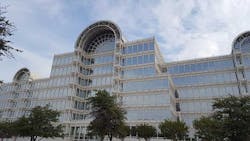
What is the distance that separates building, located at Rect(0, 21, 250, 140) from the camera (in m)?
49.2

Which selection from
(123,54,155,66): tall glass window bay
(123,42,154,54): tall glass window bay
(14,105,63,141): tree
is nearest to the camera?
(14,105,63,141): tree

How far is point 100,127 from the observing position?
30.2 metres

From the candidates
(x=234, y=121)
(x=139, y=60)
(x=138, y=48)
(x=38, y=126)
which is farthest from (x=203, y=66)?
(x=38, y=126)

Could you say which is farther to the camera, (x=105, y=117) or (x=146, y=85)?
(x=146, y=85)

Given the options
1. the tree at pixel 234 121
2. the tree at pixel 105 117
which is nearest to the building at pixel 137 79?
the tree at pixel 105 117

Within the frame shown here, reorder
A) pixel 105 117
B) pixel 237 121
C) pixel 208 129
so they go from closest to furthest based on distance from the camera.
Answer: pixel 237 121
pixel 208 129
pixel 105 117

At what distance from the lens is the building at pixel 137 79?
49250 millimetres

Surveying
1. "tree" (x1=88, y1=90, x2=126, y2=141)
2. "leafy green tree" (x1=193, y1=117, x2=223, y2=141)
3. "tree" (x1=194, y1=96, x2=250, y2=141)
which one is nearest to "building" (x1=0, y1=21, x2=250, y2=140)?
"leafy green tree" (x1=193, y1=117, x2=223, y2=141)

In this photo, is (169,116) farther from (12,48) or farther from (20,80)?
(20,80)

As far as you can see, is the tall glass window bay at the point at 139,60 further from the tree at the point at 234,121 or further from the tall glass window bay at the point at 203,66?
the tree at the point at 234,121

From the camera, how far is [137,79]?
52969 millimetres

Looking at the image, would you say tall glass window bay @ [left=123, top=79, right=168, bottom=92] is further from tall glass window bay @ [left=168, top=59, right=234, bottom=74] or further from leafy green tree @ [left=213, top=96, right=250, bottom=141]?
leafy green tree @ [left=213, top=96, right=250, bottom=141]

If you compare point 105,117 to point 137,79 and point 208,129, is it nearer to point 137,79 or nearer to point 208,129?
point 208,129

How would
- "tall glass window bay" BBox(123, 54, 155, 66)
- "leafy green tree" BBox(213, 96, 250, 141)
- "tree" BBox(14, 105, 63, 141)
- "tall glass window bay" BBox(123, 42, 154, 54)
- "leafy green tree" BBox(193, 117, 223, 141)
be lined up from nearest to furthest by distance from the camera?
"leafy green tree" BBox(213, 96, 250, 141)
"leafy green tree" BBox(193, 117, 223, 141)
"tree" BBox(14, 105, 63, 141)
"tall glass window bay" BBox(123, 54, 155, 66)
"tall glass window bay" BBox(123, 42, 154, 54)
